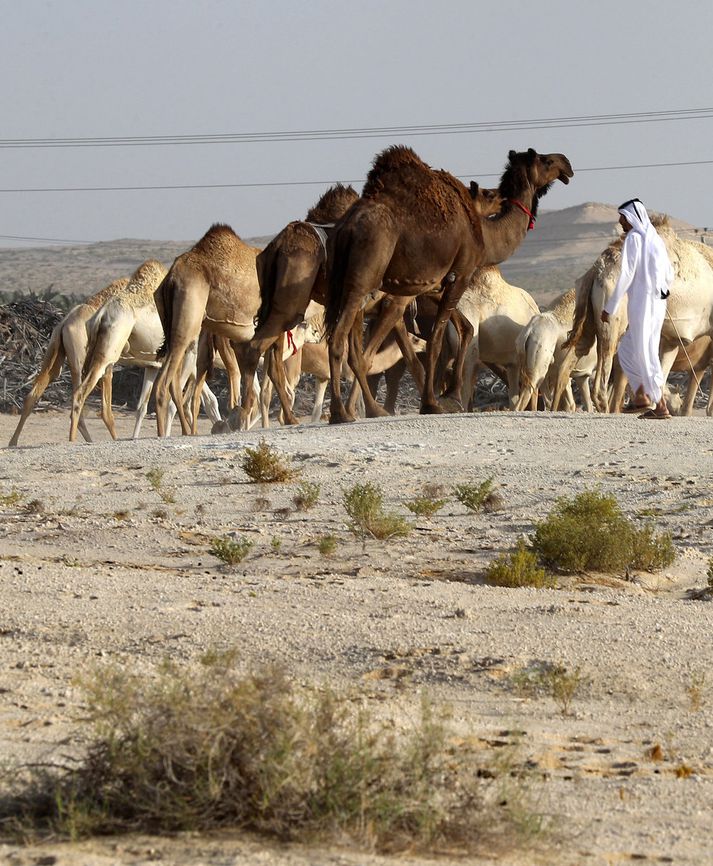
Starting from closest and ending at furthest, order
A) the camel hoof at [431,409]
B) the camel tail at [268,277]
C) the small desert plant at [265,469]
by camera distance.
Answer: the small desert plant at [265,469], the camel tail at [268,277], the camel hoof at [431,409]

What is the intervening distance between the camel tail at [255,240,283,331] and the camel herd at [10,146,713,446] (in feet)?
0.06

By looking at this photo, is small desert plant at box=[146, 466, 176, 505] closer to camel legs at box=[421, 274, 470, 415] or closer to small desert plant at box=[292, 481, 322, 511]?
small desert plant at box=[292, 481, 322, 511]

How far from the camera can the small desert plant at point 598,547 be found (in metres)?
8.03

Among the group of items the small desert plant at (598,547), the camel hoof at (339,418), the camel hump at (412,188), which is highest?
the camel hump at (412,188)

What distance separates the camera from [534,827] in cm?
362

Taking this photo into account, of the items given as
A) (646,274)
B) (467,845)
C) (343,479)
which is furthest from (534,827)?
(646,274)

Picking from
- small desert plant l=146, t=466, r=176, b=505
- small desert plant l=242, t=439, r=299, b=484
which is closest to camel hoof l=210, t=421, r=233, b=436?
small desert plant l=146, t=466, r=176, b=505

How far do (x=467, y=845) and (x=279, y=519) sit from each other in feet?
19.8

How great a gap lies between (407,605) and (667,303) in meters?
10.4

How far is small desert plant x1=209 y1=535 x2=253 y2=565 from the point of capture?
26.7 feet

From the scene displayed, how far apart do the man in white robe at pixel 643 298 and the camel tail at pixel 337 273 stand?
2.47 meters

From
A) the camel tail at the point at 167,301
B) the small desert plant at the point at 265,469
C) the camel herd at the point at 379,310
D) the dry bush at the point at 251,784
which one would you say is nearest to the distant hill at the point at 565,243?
the camel herd at the point at 379,310

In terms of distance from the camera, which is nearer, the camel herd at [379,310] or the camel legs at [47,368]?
the camel herd at [379,310]

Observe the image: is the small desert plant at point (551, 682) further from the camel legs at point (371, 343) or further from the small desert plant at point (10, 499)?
the camel legs at point (371, 343)
